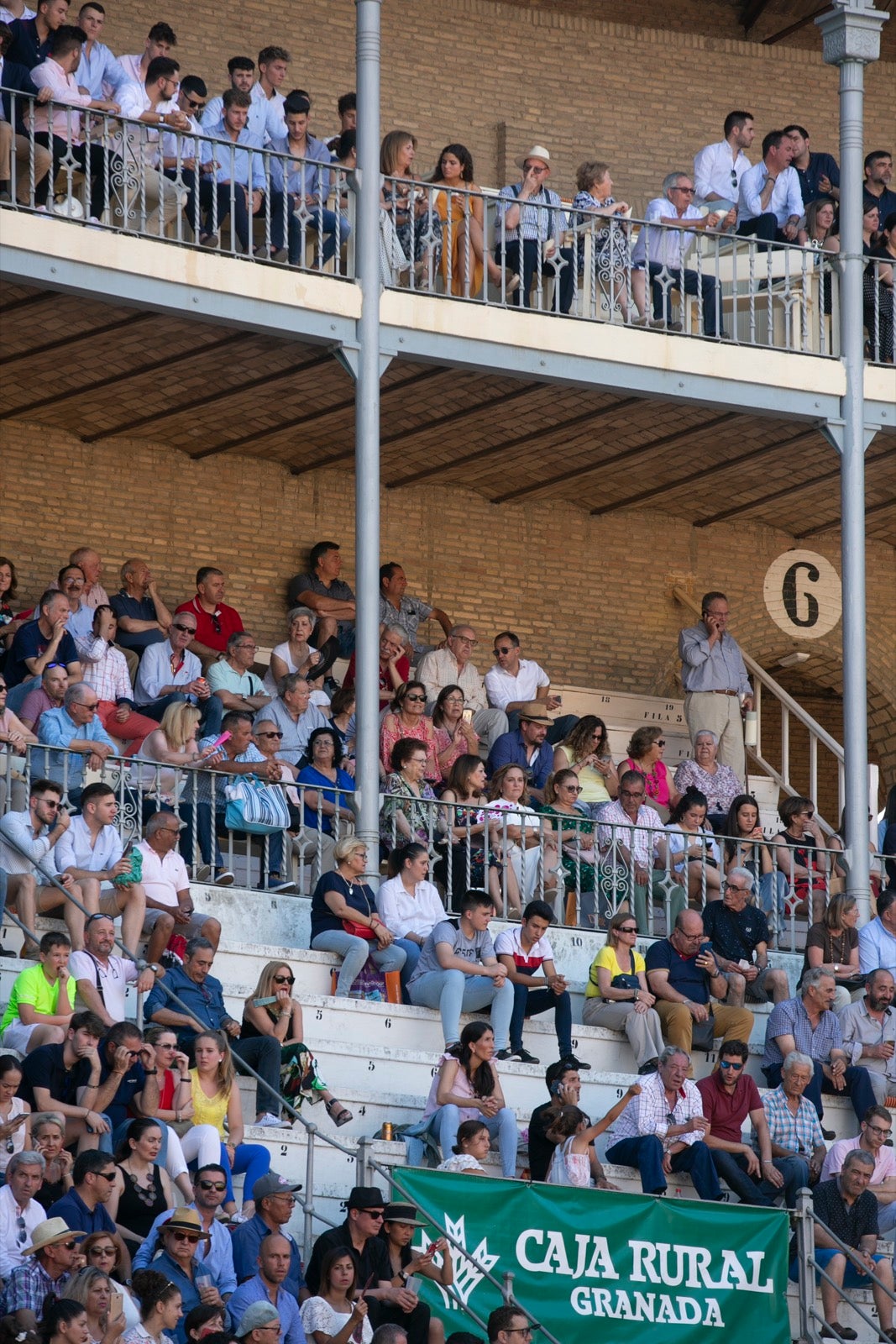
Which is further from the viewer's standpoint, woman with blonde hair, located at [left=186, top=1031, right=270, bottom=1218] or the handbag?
the handbag

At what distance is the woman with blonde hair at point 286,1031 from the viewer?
12.2 meters

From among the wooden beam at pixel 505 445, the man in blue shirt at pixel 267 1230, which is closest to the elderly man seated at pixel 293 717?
the wooden beam at pixel 505 445

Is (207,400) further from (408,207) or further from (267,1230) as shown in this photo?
(267,1230)

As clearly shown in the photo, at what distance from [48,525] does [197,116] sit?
292 centimetres

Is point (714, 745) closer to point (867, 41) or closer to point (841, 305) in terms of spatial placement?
point (841, 305)

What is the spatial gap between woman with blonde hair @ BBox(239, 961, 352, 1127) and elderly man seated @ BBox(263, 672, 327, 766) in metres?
3.23

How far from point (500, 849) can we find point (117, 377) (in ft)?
13.8

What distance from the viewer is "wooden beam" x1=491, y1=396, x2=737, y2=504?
17672 mm

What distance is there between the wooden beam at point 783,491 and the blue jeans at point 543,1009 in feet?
18.9

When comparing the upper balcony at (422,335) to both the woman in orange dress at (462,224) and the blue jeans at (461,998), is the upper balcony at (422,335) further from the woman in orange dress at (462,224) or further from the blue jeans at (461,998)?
the blue jeans at (461,998)

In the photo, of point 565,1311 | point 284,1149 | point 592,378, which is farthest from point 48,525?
point 565,1311

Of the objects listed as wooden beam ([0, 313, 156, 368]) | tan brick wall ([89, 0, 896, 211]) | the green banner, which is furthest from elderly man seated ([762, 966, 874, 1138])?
tan brick wall ([89, 0, 896, 211])

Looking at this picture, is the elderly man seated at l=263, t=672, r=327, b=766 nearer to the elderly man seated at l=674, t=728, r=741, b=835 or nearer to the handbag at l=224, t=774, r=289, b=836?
the handbag at l=224, t=774, r=289, b=836

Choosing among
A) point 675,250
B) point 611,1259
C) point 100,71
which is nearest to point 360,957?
point 611,1259
